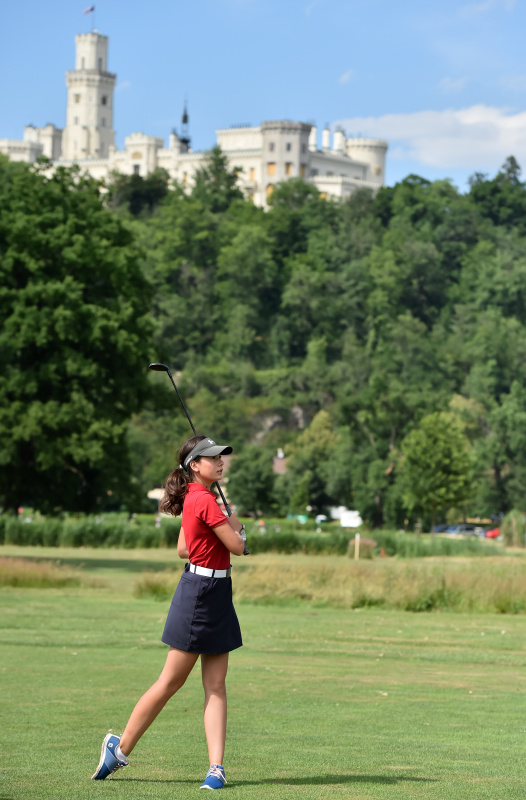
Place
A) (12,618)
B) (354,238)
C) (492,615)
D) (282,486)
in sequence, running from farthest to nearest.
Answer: (354,238)
(282,486)
(492,615)
(12,618)

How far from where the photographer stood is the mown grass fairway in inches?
263

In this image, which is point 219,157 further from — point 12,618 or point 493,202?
point 12,618

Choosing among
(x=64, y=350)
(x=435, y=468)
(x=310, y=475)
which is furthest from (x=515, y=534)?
(x=310, y=475)

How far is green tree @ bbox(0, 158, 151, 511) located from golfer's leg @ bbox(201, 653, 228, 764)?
28.6 m

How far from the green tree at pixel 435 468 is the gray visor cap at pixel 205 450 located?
66.4 metres

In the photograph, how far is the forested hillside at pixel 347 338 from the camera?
8506 centimetres

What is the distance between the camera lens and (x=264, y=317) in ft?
450

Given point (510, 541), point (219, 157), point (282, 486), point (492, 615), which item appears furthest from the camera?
point (219, 157)

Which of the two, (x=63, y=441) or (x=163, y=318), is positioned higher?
(x=163, y=318)

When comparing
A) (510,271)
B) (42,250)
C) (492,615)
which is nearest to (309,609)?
(492,615)

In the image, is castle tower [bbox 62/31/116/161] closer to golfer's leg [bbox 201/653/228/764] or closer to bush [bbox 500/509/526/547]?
bush [bbox 500/509/526/547]

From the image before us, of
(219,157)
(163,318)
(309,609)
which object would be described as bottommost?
(309,609)

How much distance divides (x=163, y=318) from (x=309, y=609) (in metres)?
109

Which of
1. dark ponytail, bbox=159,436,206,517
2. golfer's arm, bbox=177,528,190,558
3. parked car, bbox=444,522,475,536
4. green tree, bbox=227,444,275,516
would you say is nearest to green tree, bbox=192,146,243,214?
green tree, bbox=227,444,275,516
